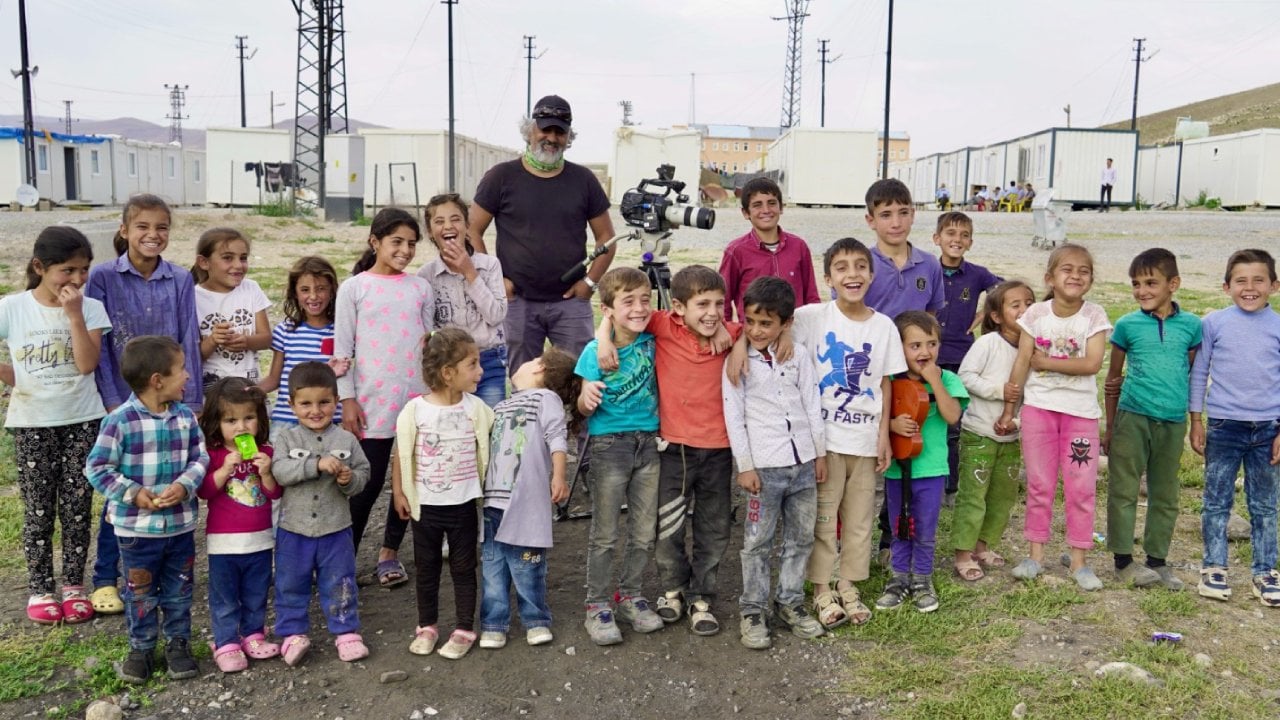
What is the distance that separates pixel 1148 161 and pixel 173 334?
39261 mm

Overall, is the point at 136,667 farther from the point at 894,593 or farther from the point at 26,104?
the point at 26,104

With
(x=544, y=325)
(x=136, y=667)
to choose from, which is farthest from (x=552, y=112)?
(x=136, y=667)

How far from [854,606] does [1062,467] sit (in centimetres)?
117

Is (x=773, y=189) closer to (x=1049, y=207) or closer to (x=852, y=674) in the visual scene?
(x=852, y=674)

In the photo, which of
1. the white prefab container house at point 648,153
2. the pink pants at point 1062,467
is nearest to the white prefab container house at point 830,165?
the white prefab container house at point 648,153

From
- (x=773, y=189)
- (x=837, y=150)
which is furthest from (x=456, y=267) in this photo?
(x=837, y=150)

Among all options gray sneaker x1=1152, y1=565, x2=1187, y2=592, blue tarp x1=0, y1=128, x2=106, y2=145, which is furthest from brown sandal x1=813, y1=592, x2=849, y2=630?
blue tarp x1=0, y1=128, x2=106, y2=145

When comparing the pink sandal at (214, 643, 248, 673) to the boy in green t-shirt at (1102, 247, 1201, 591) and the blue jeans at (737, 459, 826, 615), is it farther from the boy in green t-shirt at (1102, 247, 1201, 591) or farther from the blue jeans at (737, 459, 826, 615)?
the boy in green t-shirt at (1102, 247, 1201, 591)

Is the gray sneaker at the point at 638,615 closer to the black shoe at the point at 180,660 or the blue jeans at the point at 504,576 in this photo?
the blue jeans at the point at 504,576

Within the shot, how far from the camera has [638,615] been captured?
152 inches

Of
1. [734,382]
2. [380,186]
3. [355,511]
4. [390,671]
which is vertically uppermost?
[380,186]

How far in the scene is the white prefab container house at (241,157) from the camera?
36.6 metres

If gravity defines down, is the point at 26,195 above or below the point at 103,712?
above

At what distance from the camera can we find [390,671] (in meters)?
3.49
